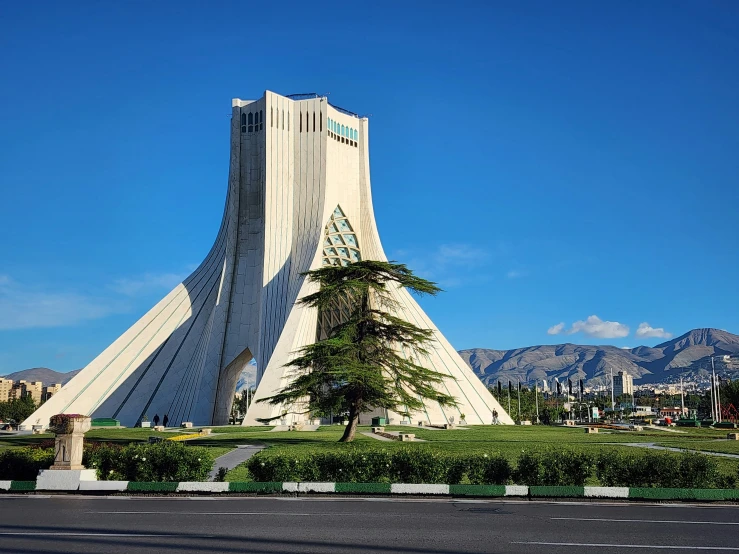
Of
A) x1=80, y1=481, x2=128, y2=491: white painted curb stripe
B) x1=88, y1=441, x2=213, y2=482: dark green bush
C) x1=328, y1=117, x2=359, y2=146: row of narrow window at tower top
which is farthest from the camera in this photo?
x1=328, y1=117, x2=359, y2=146: row of narrow window at tower top

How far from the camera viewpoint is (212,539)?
8.72 m

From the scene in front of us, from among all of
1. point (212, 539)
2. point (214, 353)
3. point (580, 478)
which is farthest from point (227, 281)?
point (212, 539)

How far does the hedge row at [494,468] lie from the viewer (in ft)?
44.0

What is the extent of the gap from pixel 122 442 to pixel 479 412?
857 inches

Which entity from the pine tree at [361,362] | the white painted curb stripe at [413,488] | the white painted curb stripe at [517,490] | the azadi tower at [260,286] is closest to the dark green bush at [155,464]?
the white painted curb stripe at [413,488]

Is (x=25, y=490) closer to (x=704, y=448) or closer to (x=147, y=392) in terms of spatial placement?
(x=704, y=448)

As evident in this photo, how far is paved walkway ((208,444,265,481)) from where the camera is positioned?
17.3 m

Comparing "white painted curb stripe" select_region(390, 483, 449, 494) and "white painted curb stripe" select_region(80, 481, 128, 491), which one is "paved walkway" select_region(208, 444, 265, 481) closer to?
"white painted curb stripe" select_region(80, 481, 128, 491)

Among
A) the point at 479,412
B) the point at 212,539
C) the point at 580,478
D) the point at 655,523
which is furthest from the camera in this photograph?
the point at 479,412

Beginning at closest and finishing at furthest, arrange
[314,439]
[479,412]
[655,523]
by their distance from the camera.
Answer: [655,523]
[314,439]
[479,412]

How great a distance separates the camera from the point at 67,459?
14.8 meters

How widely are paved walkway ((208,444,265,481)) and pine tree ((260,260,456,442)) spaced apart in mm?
1795

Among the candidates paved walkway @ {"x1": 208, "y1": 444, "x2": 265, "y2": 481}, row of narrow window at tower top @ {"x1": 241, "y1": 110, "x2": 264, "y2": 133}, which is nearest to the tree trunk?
paved walkway @ {"x1": 208, "y1": 444, "x2": 265, "y2": 481}

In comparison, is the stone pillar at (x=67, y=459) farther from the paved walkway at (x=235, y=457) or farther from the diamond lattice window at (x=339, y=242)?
the diamond lattice window at (x=339, y=242)
